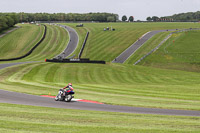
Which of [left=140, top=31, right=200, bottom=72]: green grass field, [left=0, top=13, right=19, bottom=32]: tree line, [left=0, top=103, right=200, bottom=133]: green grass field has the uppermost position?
[left=0, top=13, right=19, bottom=32]: tree line

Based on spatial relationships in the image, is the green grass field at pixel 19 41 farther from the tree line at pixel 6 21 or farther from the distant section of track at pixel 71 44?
the distant section of track at pixel 71 44

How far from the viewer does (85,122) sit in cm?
1927

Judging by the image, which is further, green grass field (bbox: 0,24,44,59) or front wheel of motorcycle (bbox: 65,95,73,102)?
green grass field (bbox: 0,24,44,59)

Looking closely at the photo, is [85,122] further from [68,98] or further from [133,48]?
[133,48]

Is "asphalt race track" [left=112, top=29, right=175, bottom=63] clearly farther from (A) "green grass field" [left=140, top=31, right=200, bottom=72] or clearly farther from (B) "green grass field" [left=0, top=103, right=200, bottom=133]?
(B) "green grass field" [left=0, top=103, right=200, bottom=133]

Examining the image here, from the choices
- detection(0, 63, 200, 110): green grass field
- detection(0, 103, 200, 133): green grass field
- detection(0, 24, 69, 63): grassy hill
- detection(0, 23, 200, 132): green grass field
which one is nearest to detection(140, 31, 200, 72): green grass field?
detection(0, 23, 200, 132): green grass field

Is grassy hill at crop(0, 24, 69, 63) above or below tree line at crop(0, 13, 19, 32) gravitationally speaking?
below

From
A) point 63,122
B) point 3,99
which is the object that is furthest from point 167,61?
point 63,122

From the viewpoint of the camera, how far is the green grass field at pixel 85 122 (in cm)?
1734

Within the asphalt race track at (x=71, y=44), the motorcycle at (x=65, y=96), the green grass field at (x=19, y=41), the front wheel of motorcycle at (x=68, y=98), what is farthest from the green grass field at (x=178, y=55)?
the front wheel of motorcycle at (x=68, y=98)

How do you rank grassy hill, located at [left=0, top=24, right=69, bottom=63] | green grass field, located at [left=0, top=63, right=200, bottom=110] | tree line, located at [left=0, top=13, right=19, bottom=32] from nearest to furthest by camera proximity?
green grass field, located at [left=0, top=63, right=200, bottom=110] < grassy hill, located at [left=0, top=24, right=69, bottom=63] < tree line, located at [left=0, top=13, right=19, bottom=32]

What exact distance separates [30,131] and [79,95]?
54.6 feet

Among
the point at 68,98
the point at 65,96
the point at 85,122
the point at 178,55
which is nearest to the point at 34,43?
the point at 178,55

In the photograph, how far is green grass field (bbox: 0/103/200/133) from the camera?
1734cm
